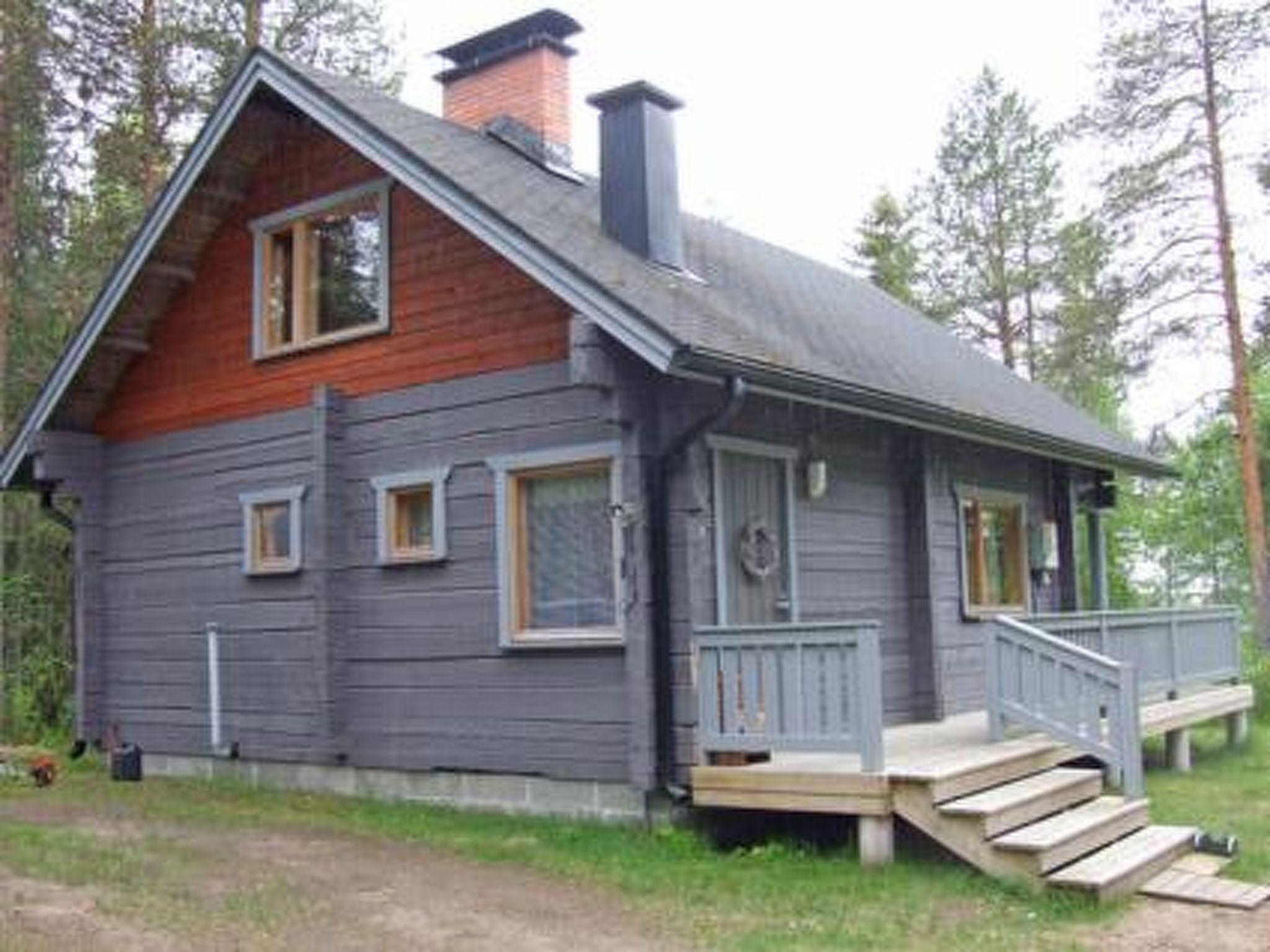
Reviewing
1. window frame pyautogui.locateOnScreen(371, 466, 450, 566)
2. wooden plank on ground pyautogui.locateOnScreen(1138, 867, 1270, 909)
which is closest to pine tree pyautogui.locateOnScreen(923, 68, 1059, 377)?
window frame pyautogui.locateOnScreen(371, 466, 450, 566)

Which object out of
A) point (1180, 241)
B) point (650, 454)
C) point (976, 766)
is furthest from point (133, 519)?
point (1180, 241)

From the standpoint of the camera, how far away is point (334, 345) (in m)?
11.0

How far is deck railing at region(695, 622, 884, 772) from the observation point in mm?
7719

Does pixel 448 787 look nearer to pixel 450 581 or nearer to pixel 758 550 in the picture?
pixel 450 581

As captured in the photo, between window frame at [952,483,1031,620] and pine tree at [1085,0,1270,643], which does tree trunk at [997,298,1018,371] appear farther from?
window frame at [952,483,1031,620]

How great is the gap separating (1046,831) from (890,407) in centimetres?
335

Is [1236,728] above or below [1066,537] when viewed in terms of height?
below

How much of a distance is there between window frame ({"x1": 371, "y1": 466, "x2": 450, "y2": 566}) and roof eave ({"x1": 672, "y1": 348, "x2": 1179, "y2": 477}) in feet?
8.75

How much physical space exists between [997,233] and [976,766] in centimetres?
2400

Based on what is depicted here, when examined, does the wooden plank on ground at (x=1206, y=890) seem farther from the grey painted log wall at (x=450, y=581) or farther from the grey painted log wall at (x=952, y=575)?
the grey painted log wall at (x=952, y=575)

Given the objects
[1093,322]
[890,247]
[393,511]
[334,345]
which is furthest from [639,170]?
[890,247]

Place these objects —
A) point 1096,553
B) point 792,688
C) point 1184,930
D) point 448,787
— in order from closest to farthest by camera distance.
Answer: point 1184,930, point 792,688, point 448,787, point 1096,553

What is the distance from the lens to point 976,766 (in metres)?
7.95

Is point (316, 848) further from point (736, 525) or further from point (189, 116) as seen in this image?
point (189, 116)
